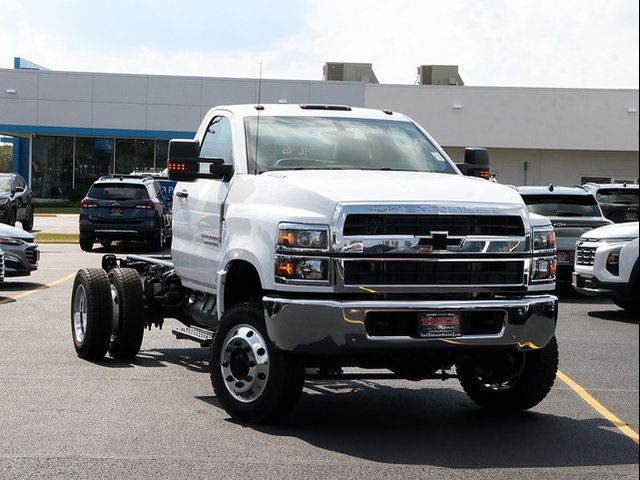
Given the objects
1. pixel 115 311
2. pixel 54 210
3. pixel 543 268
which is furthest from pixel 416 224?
pixel 54 210

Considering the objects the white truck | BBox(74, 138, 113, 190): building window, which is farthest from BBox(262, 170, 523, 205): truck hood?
BBox(74, 138, 113, 190): building window

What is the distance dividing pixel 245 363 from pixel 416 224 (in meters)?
1.46

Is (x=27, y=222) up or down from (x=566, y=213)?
down

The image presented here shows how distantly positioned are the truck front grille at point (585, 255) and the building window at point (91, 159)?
43.1 meters

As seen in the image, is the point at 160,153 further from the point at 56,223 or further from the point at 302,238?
the point at 302,238

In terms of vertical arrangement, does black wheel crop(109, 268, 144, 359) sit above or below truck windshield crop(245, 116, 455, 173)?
below

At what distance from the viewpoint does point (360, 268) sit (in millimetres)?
6695

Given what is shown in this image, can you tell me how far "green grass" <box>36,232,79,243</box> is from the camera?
30.9 meters

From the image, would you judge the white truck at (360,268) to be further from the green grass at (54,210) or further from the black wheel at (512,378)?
the green grass at (54,210)

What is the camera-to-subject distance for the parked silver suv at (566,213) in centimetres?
1711

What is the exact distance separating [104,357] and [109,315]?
2.40 feet

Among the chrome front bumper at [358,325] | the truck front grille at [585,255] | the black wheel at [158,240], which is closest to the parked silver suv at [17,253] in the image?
the truck front grille at [585,255]

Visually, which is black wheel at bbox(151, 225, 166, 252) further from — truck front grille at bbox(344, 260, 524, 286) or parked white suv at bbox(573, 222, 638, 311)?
truck front grille at bbox(344, 260, 524, 286)

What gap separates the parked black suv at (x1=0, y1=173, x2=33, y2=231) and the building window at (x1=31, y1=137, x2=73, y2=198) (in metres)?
22.6
